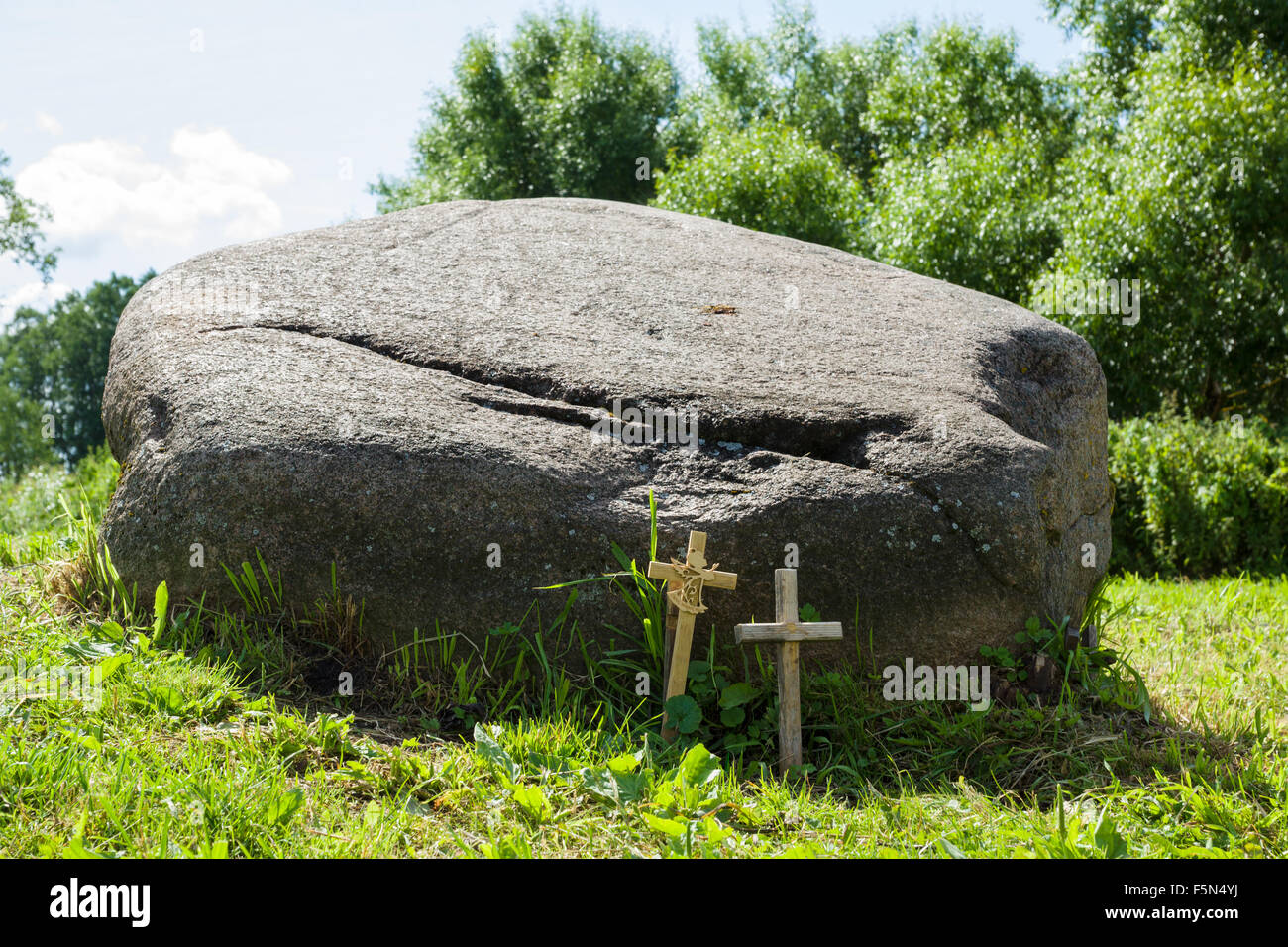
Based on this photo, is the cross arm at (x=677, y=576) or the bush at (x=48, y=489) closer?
the cross arm at (x=677, y=576)

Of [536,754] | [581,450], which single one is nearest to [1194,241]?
[581,450]

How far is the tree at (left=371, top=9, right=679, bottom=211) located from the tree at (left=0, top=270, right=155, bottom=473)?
2274 cm

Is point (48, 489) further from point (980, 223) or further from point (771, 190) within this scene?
point (980, 223)

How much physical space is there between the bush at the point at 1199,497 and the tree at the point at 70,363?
1477 inches

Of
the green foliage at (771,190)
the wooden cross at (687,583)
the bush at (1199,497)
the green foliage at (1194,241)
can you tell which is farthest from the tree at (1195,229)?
the wooden cross at (687,583)

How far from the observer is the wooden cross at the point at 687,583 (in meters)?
3.77

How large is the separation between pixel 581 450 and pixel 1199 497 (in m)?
6.82

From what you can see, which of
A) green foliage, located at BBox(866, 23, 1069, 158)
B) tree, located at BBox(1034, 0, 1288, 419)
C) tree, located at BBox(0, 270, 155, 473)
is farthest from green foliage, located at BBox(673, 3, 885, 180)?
tree, located at BBox(0, 270, 155, 473)

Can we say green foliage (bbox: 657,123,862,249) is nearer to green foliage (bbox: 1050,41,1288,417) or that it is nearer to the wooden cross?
green foliage (bbox: 1050,41,1288,417)

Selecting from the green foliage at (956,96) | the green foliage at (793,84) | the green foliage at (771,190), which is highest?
the green foliage at (793,84)

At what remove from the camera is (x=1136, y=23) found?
45.8 feet

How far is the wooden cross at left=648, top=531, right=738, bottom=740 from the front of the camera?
3768 millimetres

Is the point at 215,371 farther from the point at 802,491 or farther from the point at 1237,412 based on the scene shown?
the point at 1237,412

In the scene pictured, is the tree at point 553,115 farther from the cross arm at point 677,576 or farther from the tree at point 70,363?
the tree at point 70,363
